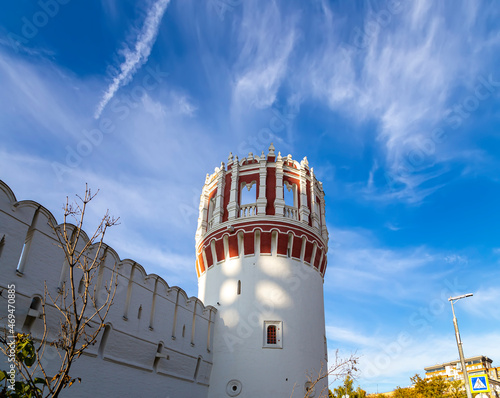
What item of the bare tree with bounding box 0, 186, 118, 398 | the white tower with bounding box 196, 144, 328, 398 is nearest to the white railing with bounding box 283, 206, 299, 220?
the white tower with bounding box 196, 144, 328, 398

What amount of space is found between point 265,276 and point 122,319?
9.47 meters

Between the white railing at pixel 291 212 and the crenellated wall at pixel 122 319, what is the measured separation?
7346mm

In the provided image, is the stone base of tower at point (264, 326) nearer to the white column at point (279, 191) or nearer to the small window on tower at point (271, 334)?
the small window on tower at point (271, 334)

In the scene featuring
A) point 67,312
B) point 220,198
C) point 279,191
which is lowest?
point 67,312

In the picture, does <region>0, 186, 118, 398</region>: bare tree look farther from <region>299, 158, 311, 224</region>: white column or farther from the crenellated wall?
<region>299, 158, 311, 224</region>: white column

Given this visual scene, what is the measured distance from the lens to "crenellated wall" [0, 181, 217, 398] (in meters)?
13.2

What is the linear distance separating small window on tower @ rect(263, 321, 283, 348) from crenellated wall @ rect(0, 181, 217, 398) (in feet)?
10.2

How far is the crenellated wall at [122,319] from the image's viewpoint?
43.2 ft

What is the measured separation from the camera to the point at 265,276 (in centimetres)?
2411

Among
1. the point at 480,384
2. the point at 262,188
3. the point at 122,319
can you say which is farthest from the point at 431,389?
the point at 122,319

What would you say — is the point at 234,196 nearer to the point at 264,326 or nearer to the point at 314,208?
the point at 314,208

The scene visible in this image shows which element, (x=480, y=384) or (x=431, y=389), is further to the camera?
(x=431, y=389)

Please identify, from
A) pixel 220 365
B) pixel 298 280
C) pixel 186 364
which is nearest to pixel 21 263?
pixel 186 364

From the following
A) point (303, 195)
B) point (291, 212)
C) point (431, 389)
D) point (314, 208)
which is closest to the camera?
point (291, 212)
